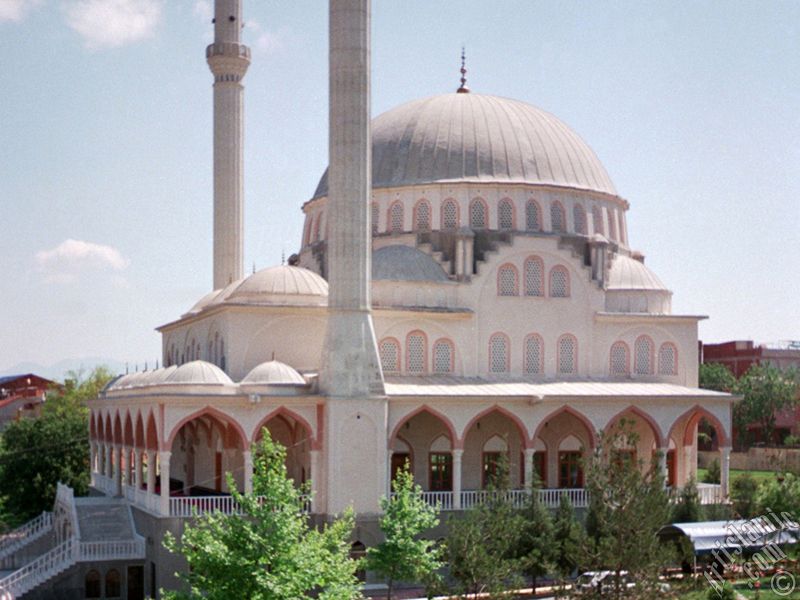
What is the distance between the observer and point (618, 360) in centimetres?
4066

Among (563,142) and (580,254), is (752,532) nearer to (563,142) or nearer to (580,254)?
(580,254)

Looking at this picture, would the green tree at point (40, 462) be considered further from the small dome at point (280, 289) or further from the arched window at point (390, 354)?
the arched window at point (390, 354)

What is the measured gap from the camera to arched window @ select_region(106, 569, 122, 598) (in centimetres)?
3391

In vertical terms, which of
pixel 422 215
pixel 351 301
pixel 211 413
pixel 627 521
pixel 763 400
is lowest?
pixel 627 521

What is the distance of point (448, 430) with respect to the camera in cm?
3631

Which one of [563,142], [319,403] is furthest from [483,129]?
[319,403]

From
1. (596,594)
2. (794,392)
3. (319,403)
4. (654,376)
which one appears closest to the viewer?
(596,594)

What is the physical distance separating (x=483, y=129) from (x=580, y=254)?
18.1ft

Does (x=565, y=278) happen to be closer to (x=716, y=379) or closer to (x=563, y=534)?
(x=563, y=534)

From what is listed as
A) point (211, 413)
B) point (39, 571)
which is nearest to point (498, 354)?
point (211, 413)

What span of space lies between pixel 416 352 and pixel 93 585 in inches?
452

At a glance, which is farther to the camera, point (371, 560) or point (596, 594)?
point (371, 560)

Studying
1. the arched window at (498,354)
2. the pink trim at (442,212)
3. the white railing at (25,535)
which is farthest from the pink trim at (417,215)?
the white railing at (25,535)

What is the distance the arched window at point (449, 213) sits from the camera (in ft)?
136
